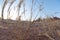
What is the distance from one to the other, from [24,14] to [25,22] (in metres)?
0.30

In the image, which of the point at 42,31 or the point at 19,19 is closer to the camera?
the point at 19,19

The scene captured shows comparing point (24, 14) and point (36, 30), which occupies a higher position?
point (24, 14)

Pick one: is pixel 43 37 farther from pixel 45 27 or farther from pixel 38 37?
pixel 45 27

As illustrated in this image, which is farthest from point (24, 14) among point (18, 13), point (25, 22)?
point (25, 22)

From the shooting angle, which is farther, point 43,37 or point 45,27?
point 45,27

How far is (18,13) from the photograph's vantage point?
2.77 metres

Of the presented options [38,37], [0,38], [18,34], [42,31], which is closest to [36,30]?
[42,31]

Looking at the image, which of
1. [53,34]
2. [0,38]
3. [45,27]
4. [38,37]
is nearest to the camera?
[0,38]

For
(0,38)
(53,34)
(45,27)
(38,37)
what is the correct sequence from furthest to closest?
(45,27), (53,34), (38,37), (0,38)

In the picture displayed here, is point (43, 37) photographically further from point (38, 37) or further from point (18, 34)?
point (18, 34)

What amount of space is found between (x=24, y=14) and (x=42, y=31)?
48 centimetres

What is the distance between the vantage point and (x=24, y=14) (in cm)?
282

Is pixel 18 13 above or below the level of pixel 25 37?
above

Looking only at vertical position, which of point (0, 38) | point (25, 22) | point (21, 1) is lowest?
point (0, 38)
